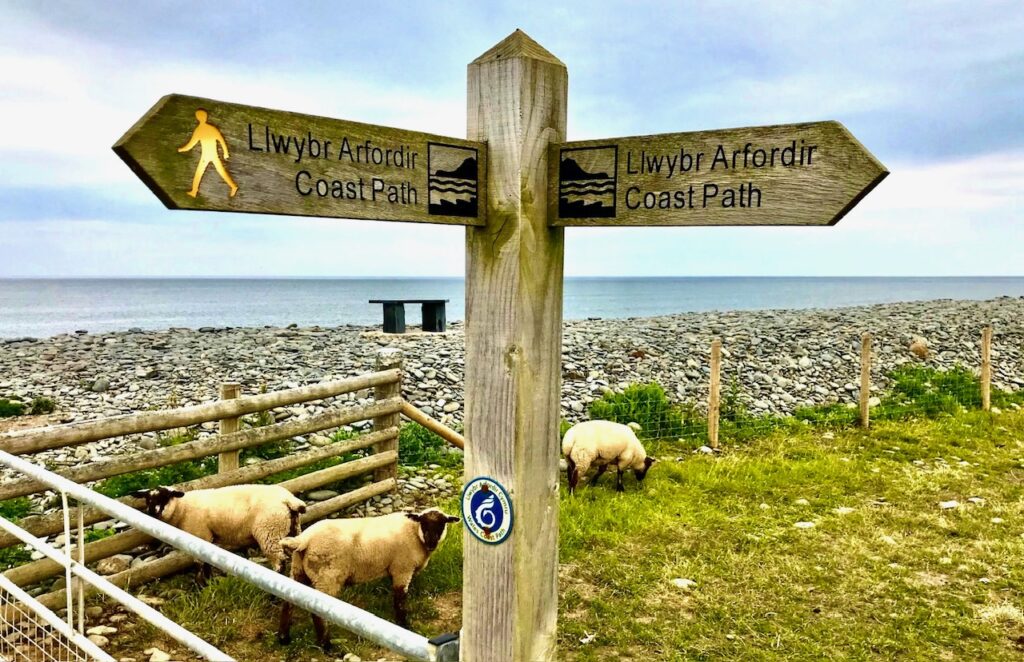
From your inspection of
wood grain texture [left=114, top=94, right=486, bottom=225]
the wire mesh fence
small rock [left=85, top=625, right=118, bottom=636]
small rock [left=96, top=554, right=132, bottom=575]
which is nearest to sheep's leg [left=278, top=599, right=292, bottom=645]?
small rock [left=85, top=625, right=118, bottom=636]

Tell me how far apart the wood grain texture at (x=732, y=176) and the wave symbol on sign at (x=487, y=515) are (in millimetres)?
1123

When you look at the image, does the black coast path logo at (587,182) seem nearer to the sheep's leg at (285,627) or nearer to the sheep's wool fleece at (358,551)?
the sheep's wool fleece at (358,551)

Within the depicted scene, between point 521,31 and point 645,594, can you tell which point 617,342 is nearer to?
point 645,594

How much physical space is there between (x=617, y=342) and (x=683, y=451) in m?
9.26

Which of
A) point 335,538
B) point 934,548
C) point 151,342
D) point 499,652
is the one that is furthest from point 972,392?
point 151,342

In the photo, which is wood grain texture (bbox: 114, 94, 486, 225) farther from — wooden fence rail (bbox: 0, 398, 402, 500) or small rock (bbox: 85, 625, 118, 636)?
small rock (bbox: 85, 625, 118, 636)

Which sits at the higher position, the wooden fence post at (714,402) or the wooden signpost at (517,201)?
the wooden signpost at (517,201)

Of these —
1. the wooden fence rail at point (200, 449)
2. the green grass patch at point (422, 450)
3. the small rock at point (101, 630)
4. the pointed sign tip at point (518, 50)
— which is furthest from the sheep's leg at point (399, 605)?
the pointed sign tip at point (518, 50)

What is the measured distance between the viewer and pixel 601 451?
830cm

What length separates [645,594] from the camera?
600cm

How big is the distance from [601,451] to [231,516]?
13.9 feet

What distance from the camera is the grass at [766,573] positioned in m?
5.26

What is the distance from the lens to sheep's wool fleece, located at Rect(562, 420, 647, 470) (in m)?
8.23

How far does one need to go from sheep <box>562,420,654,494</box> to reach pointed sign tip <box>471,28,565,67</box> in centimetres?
606
